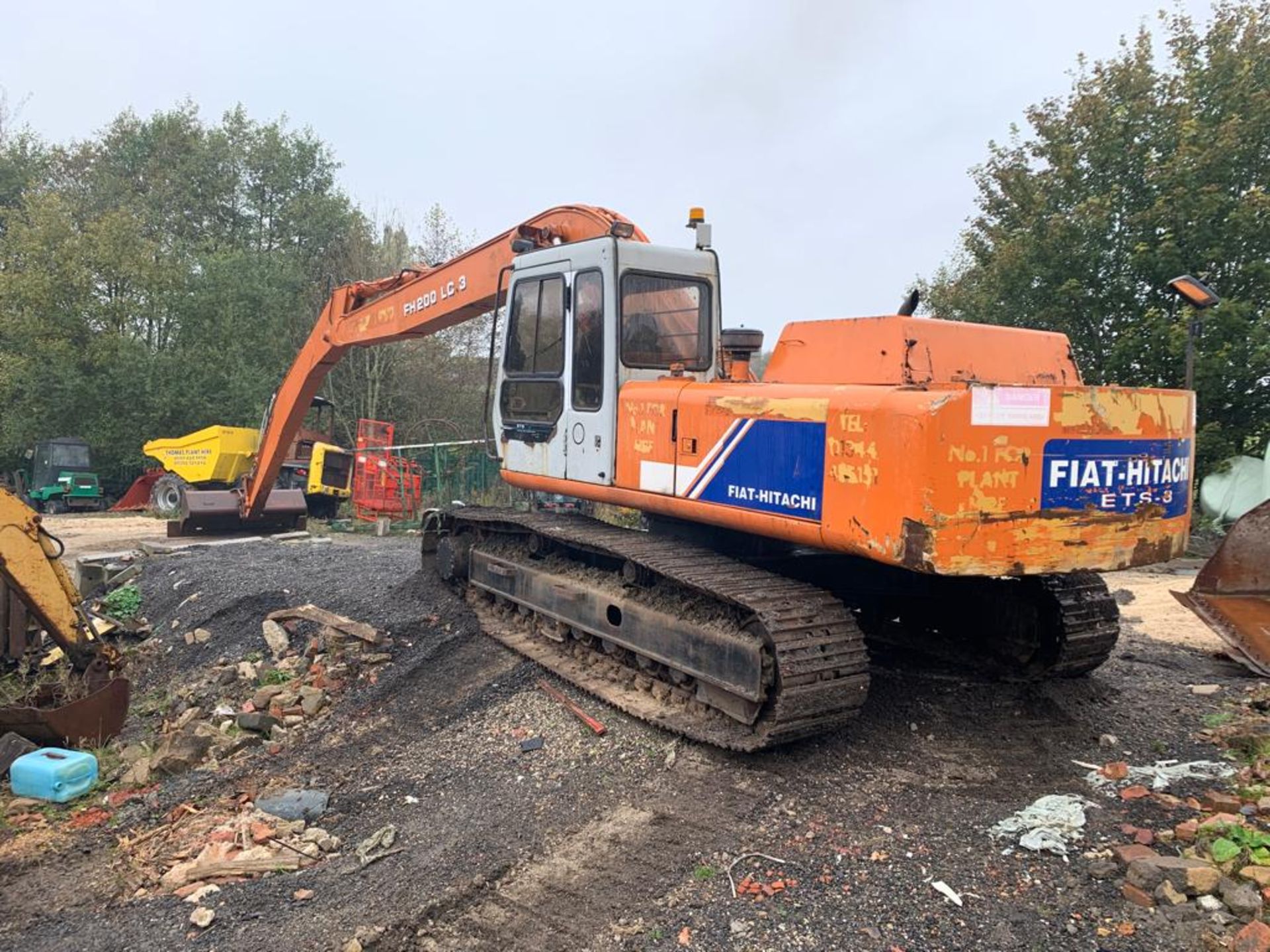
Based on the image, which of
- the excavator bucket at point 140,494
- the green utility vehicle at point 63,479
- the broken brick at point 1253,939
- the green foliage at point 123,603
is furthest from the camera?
the green utility vehicle at point 63,479

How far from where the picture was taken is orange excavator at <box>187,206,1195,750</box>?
355 centimetres

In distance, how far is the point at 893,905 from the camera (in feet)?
10.0

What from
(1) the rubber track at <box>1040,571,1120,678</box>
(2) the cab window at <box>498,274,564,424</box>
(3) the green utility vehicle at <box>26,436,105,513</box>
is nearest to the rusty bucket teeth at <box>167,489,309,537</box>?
(2) the cab window at <box>498,274,564,424</box>

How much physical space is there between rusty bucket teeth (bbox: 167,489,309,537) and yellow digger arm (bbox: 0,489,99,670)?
7000mm

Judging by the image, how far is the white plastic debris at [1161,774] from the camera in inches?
152

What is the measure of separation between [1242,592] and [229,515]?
12.5m

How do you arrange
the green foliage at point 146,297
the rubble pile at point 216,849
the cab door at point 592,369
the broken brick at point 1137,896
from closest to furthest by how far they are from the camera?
the broken brick at point 1137,896 → the rubble pile at point 216,849 → the cab door at point 592,369 → the green foliage at point 146,297

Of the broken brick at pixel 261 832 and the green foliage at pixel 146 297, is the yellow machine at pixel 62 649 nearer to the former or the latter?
the broken brick at pixel 261 832

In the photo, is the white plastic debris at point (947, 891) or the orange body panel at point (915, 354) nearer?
the white plastic debris at point (947, 891)

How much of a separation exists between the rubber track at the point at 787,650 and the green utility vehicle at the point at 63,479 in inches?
830

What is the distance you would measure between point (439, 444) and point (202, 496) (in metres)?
5.20

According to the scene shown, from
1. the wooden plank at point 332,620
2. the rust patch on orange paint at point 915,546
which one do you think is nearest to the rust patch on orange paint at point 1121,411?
the rust patch on orange paint at point 915,546

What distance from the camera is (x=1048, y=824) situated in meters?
3.51

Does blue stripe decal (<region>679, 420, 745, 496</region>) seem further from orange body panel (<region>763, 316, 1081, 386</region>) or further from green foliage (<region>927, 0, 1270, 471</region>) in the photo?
green foliage (<region>927, 0, 1270, 471</region>)
